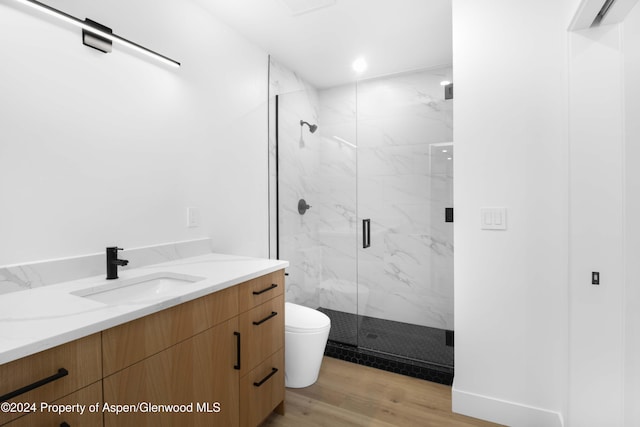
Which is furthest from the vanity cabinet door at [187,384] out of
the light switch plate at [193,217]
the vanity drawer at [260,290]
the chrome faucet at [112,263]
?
the light switch plate at [193,217]

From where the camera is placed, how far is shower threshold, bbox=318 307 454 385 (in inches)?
86.7

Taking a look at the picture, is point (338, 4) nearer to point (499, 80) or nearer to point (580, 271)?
point (499, 80)

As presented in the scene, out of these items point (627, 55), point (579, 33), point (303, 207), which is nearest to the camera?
point (627, 55)

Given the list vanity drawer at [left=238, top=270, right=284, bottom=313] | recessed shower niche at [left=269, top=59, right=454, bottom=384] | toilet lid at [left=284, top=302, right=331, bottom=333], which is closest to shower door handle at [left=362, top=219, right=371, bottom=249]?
recessed shower niche at [left=269, top=59, right=454, bottom=384]

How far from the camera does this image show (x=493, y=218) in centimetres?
175

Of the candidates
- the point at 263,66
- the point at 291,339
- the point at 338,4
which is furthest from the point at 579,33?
the point at 291,339

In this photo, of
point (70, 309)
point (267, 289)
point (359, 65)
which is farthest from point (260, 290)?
point (359, 65)

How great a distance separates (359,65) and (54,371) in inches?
114

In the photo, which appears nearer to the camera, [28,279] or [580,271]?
[28,279]

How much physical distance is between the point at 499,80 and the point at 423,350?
1.88 metres

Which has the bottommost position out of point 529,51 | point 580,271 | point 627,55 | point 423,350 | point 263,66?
point 423,350

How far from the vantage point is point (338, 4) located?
2.02 meters

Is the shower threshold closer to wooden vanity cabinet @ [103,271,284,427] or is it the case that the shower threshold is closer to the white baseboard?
the white baseboard

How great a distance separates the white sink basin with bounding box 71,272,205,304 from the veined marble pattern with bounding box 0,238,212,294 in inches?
6.9
